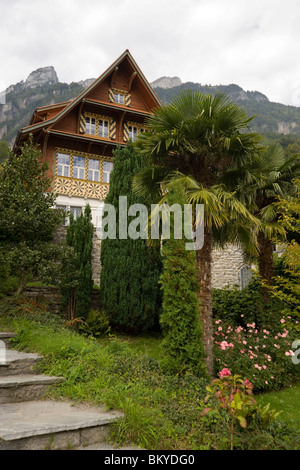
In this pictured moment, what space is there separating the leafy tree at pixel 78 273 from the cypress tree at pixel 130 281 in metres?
0.47

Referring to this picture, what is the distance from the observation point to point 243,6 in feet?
21.1

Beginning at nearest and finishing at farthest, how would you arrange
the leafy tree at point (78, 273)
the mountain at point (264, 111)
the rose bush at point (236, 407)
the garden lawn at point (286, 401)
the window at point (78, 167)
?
the rose bush at point (236, 407) < the garden lawn at point (286, 401) < the leafy tree at point (78, 273) < the window at point (78, 167) < the mountain at point (264, 111)

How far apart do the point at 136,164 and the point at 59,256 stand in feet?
11.4

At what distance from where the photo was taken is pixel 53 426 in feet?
10.4

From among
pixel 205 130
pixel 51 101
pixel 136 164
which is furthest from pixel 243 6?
pixel 51 101

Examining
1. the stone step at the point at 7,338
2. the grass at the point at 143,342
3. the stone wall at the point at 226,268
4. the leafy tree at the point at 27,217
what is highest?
the leafy tree at the point at 27,217

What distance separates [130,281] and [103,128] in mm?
12401

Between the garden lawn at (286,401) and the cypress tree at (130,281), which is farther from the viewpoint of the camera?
the cypress tree at (130,281)

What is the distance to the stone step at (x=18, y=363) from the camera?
15.3ft

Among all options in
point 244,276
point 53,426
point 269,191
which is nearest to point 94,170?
point 244,276

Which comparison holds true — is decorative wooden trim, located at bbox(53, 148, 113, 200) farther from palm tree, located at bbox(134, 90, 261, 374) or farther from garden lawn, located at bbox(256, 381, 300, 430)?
garden lawn, located at bbox(256, 381, 300, 430)

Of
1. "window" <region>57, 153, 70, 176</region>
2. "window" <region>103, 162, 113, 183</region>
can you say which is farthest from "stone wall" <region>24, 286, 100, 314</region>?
"window" <region>103, 162, 113, 183</region>

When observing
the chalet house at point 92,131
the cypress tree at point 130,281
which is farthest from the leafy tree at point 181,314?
the chalet house at point 92,131

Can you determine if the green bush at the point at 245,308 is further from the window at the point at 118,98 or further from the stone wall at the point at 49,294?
the window at the point at 118,98
